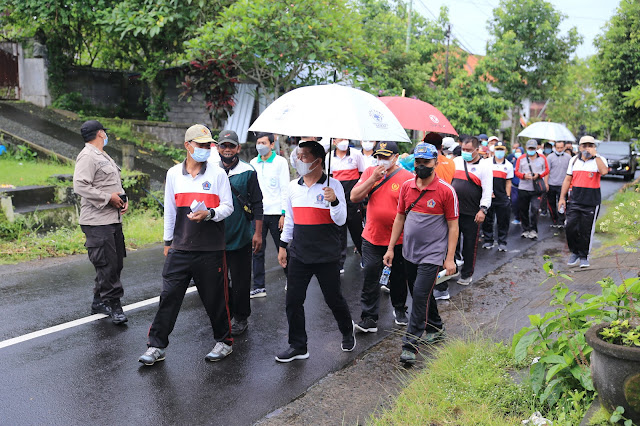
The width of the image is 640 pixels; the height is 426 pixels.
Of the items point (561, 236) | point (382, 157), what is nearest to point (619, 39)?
point (561, 236)

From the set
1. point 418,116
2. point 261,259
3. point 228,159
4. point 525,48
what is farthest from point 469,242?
point 525,48

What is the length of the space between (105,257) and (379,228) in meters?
2.81

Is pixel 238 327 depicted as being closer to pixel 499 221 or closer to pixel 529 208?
pixel 499 221

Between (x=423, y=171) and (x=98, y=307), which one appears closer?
(x=423, y=171)

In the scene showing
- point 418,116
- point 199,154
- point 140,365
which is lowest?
point 140,365

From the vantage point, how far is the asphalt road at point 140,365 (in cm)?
412

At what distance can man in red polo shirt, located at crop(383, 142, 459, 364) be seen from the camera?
5095mm

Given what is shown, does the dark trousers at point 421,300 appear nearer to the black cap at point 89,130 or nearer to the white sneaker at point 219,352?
the white sneaker at point 219,352

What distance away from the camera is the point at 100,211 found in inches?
229

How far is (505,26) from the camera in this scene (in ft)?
85.5

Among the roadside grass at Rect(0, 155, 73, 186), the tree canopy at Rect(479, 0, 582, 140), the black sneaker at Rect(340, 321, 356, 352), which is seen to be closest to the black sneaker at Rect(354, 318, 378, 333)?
the black sneaker at Rect(340, 321, 356, 352)

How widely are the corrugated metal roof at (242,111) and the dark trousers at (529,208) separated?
907 centimetres

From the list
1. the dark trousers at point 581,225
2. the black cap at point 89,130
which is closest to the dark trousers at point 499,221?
the dark trousers at point 581,225

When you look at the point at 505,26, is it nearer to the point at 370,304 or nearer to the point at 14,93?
the point at 14,93
